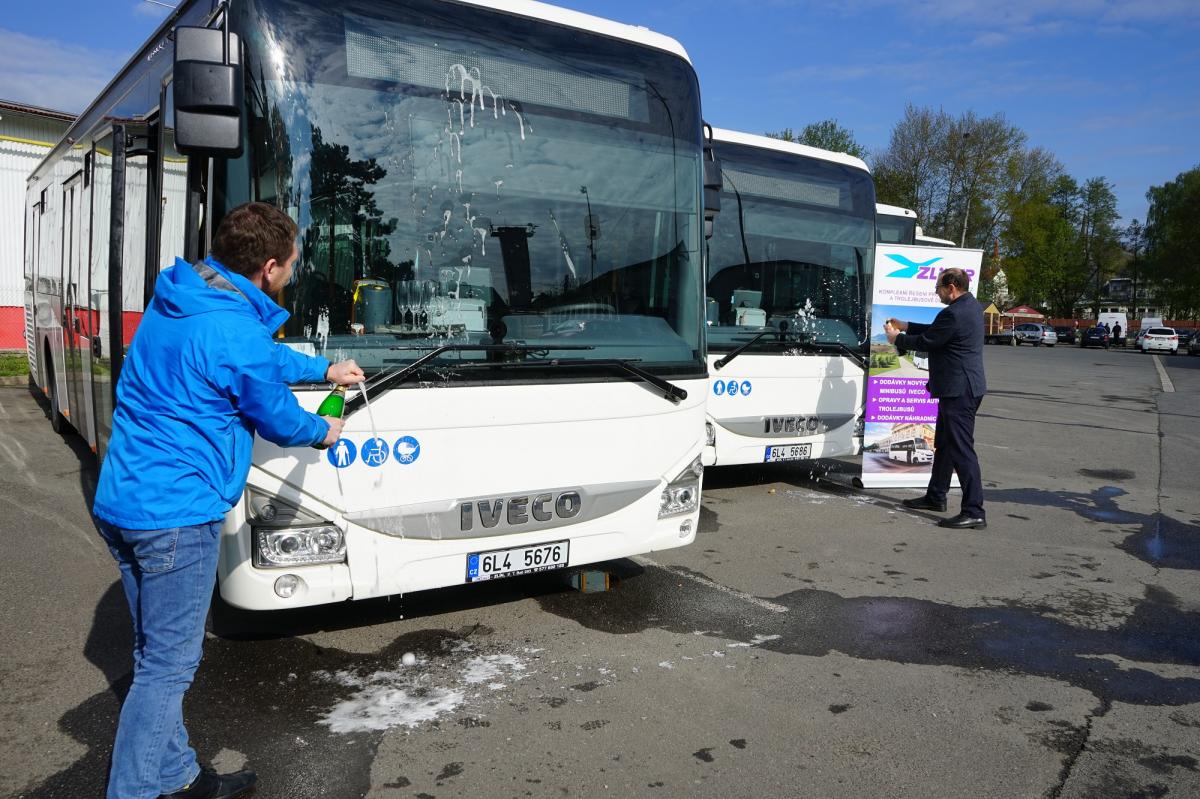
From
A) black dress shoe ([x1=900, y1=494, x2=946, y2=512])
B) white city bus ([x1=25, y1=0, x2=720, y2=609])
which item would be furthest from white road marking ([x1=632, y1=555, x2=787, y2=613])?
black dress shoe ([x1=900, y1=494, x2=946, y2=512])

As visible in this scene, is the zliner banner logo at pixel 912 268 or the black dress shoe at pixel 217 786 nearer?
the black dress shoe at pixel 217 786

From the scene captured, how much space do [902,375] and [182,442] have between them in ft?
24.4

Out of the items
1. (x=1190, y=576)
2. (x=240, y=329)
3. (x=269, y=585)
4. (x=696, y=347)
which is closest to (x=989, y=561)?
(x=1190, y=576)

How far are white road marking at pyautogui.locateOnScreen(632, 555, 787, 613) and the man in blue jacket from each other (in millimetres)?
3340

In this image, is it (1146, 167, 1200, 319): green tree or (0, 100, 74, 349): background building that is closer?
(0, 100, 74, 349): background building

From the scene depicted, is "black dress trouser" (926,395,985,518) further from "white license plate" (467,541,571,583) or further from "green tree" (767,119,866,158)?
"green tree" (767,119,866,158)

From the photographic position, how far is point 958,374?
765 centimetres

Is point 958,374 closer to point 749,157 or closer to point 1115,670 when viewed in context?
point 749,157

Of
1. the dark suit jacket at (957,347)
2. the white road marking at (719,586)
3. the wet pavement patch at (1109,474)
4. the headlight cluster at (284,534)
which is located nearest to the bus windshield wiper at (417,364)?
the headlight cluster at (284,534)

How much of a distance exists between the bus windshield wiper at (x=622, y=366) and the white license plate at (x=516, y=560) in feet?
2.96

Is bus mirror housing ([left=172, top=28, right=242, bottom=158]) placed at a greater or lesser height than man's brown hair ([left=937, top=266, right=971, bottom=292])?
greater

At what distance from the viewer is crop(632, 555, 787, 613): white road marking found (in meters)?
5.43

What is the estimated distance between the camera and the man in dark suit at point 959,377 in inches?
299

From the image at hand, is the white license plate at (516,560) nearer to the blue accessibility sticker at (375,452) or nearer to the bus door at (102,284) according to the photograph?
the blue accessibility sticker at (375,452)
